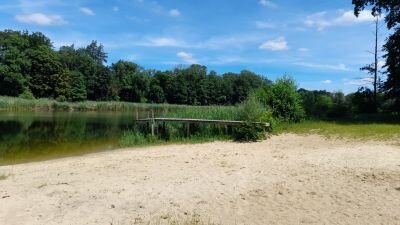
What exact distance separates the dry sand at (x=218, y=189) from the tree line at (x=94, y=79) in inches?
2267

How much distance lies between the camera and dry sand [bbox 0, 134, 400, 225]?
7.46 meters

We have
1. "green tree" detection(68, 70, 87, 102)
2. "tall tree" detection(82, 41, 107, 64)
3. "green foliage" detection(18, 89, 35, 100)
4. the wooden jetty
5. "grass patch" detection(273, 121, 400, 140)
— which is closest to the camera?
"grass patch" detection(273, 121, 400, 140)

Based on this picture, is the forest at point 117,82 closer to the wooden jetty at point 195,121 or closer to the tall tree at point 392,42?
the tall tree at point 392,42

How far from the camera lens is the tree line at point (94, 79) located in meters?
78.3

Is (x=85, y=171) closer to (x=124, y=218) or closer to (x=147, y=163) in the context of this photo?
(x=147, y=163)

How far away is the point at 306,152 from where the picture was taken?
1420 cm

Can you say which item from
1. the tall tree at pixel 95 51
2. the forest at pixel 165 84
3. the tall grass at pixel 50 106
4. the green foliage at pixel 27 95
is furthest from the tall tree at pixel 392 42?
the tall tree at pixel 95 51

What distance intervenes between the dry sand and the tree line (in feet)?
189

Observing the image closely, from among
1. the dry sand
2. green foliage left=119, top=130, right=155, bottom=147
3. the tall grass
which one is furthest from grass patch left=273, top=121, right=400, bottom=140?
the tall grass

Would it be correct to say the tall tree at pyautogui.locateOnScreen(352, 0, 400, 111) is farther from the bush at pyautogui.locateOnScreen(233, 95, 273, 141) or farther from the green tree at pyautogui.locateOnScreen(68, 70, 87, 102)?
the green tree at pyautogui.locateOnScreen(68, 70, 87, 102)

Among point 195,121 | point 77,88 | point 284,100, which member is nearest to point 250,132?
point 195,121

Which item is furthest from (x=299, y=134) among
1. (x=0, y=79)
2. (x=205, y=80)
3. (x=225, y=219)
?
(x=205, y=80)

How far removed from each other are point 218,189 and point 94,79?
91.4m

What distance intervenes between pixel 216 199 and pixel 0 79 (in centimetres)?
7546
